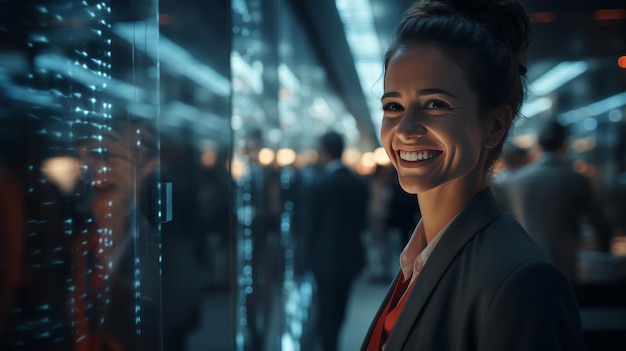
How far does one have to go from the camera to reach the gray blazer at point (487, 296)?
31.7 inches

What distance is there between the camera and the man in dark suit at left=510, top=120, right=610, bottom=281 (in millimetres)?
2955

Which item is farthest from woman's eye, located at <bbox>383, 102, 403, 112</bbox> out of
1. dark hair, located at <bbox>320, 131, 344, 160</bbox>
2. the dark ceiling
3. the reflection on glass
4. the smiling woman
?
dark hair, located at <bbox>320, 131, 344, 160</bbox>

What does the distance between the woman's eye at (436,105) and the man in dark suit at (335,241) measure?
294 cm

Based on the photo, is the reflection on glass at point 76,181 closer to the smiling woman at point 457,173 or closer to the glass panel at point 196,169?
the glass panel at point 196,169

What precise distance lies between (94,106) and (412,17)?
24.5 inches

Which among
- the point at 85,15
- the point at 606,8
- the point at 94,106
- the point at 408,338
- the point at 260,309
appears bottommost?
the point at 260,309

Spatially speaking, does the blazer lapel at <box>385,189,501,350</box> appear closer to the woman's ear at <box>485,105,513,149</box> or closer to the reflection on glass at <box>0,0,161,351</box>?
the woman's ear at <box>485,105,513,149</box>

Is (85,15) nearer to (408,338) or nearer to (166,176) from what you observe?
(166,176)

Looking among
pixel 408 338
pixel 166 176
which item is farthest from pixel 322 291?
pixel 408 338

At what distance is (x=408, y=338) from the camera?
Result: 942 mm

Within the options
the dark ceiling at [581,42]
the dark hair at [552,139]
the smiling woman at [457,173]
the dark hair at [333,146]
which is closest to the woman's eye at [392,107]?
the smiling woman at [457,173]

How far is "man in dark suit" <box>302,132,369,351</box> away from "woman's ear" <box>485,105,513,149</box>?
9.49 feet

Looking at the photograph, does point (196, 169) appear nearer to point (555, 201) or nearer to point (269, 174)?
point (269, 174)

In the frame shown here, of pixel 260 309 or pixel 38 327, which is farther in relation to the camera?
pixel 260 309
